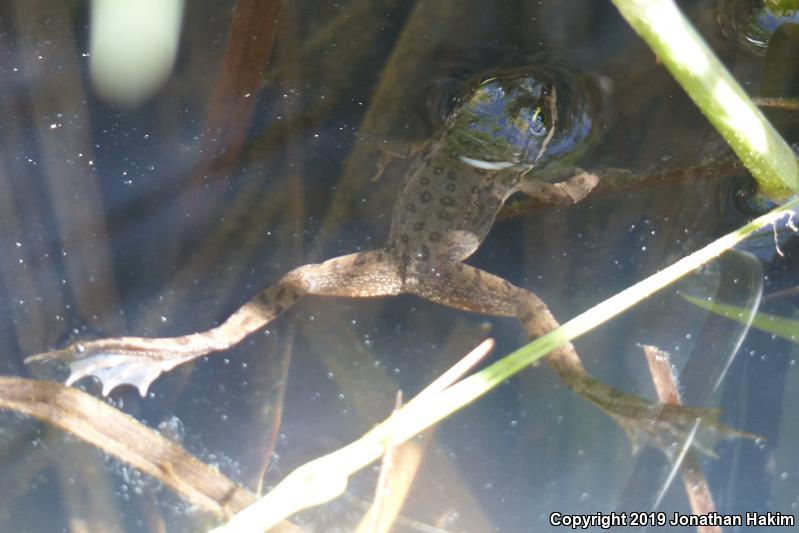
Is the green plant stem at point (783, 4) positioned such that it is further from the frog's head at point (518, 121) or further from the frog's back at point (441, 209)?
the frog's back at point (441, 209)

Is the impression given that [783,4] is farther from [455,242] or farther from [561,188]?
[455,242]

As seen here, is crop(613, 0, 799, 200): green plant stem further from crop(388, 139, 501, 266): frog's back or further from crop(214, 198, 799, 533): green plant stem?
crop(388, 139, 501, 266): frog's back

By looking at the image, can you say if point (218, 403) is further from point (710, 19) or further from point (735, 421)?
point (710, 19)

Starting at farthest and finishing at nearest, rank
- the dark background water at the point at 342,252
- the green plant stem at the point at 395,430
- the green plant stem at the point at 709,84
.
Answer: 1. the dark background water at the point at 342,252
2. the green plant stem at the point at 395,430
3. the green plant stem at the point at 709,84

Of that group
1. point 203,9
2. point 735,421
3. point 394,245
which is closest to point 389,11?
point 203,9

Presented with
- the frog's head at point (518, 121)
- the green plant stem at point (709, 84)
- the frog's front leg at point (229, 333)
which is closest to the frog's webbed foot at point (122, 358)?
the frog's front leg at point (229, 333)

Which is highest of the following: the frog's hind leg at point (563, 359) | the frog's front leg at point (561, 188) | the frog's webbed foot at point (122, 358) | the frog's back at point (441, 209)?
the frog's webbed foot at point (122, 358)

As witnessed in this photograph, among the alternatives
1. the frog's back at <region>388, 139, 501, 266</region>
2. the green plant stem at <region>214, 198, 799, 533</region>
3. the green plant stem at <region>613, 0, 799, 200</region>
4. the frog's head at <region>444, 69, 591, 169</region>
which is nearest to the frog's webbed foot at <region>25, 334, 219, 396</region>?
the frog's back at <region>388, 139, 501, 266</region>
